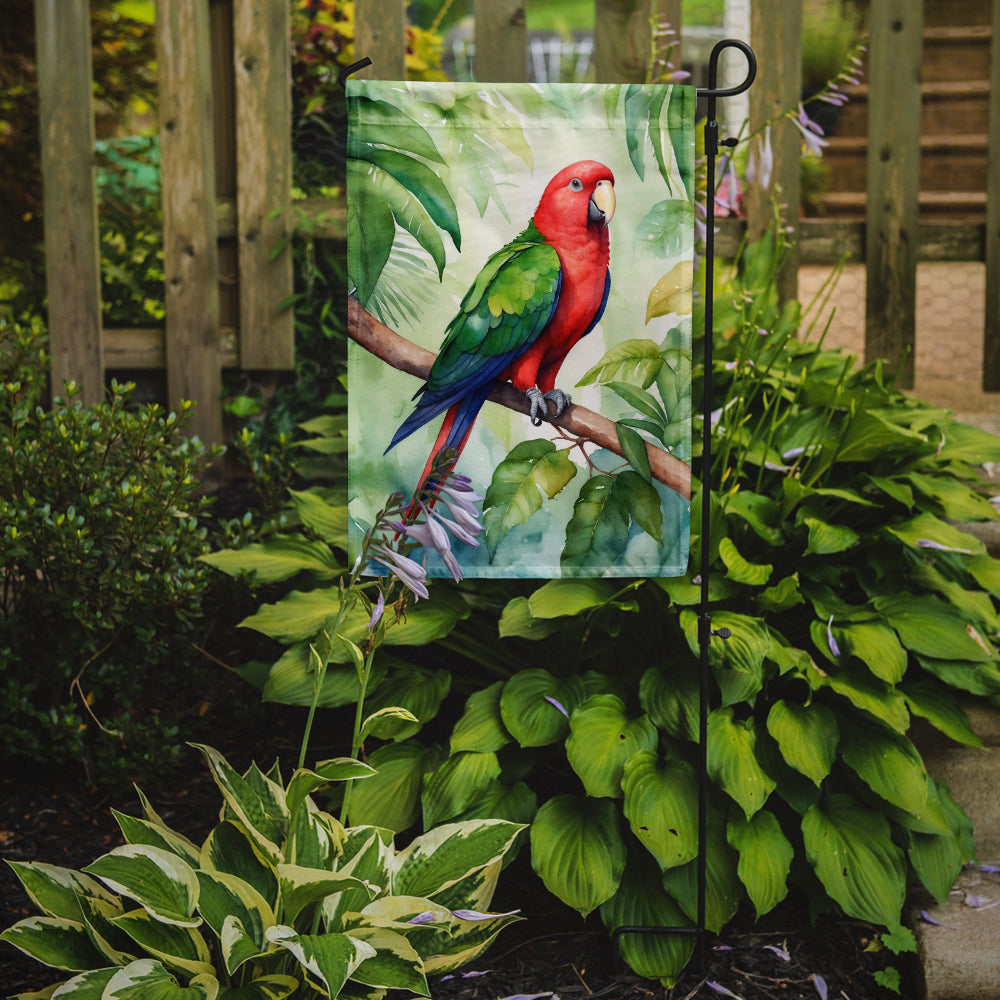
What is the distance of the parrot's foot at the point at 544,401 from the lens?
5.93 feet

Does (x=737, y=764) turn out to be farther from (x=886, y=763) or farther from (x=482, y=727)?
(x=482, y=727)

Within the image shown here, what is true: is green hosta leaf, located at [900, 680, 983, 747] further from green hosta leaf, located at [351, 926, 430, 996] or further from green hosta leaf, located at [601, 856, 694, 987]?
green hosta leaf, located at [351, 926, 430, 996]

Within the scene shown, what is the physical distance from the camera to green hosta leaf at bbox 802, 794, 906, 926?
6.01ft

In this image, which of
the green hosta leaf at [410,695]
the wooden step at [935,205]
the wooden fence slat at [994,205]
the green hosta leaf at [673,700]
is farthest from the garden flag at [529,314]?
the wooden step at [935,205]

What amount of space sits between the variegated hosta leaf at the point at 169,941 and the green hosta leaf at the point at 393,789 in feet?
1.53

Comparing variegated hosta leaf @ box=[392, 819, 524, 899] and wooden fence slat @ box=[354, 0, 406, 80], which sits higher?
wooden fence slat @ box=[354, 0, 406, 80]

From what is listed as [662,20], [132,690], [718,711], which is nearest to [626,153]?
[718,711]

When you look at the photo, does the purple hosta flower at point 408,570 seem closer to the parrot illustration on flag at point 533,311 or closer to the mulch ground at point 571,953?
the parrot illustration on flag at point 533,311

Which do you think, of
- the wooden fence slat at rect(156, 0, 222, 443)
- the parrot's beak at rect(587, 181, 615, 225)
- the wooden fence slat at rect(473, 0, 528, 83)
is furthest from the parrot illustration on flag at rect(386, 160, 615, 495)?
the wooden fence slat at rect(156, 0, 222, 443)

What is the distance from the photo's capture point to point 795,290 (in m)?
3.25

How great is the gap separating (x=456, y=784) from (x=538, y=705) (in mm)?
218

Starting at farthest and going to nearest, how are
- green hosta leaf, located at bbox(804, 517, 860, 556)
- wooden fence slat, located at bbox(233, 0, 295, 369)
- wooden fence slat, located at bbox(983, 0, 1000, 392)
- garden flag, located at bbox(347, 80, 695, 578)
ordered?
1. wooden fence slat, located at bbox(983, 0, 1000, 392)
2. wooden fence slat, located at bbox(233, 0, 295, 369)
3. green hosta leaf, located at bbox(804, 517, 860, 556)
4. garden flag, located at bbox(347, 80, 695, 578)

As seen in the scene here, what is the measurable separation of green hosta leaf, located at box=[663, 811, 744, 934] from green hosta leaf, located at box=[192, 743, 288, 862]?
27.7 inches

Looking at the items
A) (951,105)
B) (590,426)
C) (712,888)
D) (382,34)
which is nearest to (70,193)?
(382,34)
